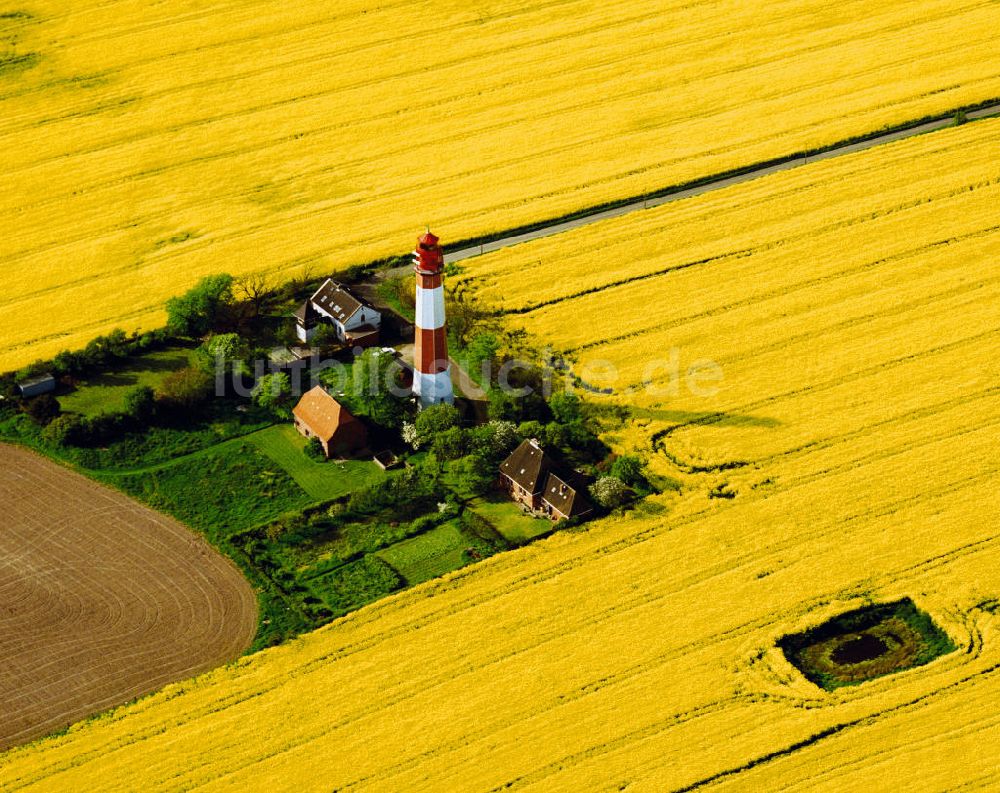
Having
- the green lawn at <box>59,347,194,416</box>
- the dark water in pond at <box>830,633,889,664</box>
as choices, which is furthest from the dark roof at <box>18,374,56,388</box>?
the dark water in pond at <box>830,633,889,664</box>

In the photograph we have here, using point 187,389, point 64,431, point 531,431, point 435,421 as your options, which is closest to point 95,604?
point 64,431

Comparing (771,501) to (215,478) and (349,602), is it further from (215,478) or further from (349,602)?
(215,478)

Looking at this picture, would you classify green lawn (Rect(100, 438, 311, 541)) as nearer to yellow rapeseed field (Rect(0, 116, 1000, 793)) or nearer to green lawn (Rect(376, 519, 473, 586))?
green lawn (Rect(376, 519, 473, 586))

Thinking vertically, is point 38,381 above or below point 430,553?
above

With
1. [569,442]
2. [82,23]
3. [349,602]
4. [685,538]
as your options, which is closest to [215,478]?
[349,602]

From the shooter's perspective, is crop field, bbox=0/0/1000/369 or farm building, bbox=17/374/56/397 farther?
crop field, bbox=0/0/1000/369

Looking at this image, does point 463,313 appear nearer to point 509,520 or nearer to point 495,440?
point 495,440
